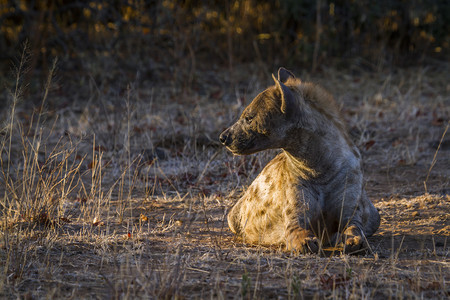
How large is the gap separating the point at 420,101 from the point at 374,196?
463 cm

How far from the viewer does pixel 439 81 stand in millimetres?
12344

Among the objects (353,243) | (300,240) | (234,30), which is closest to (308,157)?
(300,240)

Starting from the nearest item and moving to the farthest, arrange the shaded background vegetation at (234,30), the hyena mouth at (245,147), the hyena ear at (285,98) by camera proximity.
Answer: the hyena ear at (285,98) → the hyena mouth at (245,147) → the shaded background vegetation at (234,30)

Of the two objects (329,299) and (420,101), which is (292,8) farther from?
(329,299)

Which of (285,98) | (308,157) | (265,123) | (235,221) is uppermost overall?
(285,98)

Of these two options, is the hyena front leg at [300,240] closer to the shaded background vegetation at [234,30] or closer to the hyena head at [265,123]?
the hyena head at [265,123]

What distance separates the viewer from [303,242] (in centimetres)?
450

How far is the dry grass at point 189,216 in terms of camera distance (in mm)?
3756

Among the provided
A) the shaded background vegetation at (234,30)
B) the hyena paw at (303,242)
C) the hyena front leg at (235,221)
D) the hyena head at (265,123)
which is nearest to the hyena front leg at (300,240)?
the hyena paw at (303,242)

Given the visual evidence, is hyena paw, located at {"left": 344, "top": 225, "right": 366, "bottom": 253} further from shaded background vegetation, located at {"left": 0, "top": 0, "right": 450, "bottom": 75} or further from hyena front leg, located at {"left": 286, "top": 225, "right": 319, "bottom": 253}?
shaded background vegetation, located at {"left": 0, "top": 0, "right": 450, "bottom": 75}

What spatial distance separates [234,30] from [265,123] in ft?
29.0

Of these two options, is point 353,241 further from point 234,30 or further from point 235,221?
point 234,30

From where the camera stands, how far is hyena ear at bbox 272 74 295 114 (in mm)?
4609

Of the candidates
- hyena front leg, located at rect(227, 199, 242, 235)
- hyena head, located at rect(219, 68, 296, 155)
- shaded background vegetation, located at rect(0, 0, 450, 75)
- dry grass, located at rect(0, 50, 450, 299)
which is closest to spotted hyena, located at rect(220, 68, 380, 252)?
hyena head, located at rect(219, 68, 296, 155)
